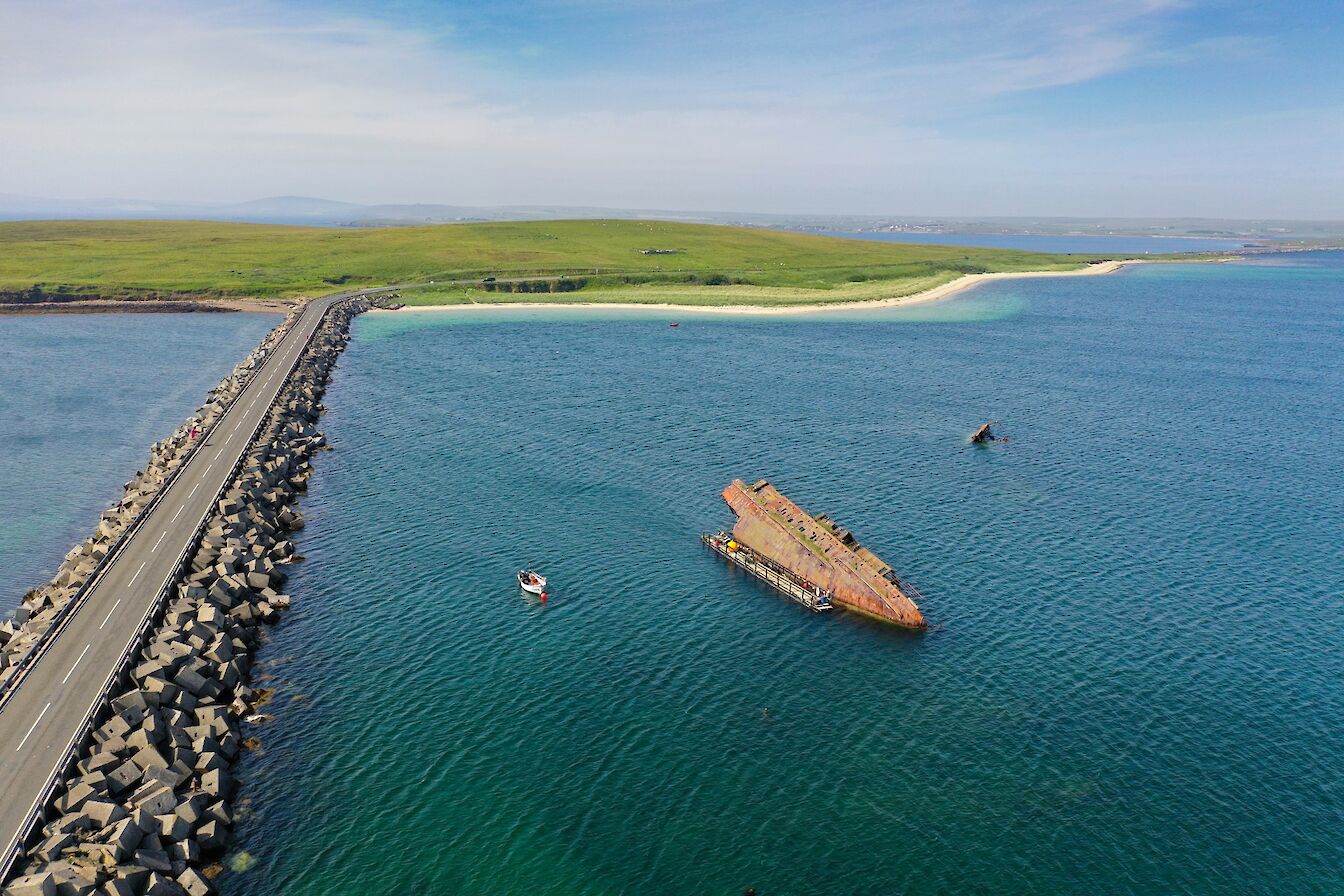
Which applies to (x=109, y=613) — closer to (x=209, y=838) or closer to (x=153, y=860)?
(x=209, y=838)

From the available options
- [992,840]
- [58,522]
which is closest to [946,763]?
[992,840]

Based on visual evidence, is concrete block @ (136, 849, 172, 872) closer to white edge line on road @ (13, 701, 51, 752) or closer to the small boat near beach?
white edge line on road @ (13, 701, 51, 752)

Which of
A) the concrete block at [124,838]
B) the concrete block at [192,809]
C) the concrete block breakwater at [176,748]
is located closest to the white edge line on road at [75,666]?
the concrete block breakwater at [176,748]

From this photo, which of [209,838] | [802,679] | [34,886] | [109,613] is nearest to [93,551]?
[109,613]

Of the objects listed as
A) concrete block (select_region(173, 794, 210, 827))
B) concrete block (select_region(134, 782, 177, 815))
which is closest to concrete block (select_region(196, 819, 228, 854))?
concrete block (select_region(173, 794, 210, 827))

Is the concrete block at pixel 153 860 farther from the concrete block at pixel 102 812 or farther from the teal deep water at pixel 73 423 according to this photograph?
the teal deep water at pixel 73 423
